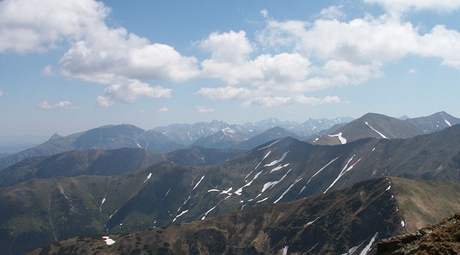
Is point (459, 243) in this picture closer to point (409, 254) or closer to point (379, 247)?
point (409, 254)

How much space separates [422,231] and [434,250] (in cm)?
834

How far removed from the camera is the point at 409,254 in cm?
3353

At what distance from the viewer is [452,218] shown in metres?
41.2

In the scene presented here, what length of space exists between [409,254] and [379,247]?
861cm

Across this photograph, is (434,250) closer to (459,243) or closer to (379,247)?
(459,243)

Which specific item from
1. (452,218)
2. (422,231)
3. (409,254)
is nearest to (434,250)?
(409,254)

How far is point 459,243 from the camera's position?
32.8 metres

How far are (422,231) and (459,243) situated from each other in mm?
7203

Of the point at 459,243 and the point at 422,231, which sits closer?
the point at 459,243

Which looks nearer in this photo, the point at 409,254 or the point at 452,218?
the point at 409,254

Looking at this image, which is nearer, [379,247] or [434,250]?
[434,250]

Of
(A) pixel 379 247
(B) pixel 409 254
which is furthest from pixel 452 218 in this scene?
(B) pixel 409 254

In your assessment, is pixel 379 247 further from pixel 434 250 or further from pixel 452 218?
pixel 434 250

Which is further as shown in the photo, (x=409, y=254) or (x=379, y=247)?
(x=379, y=247)
